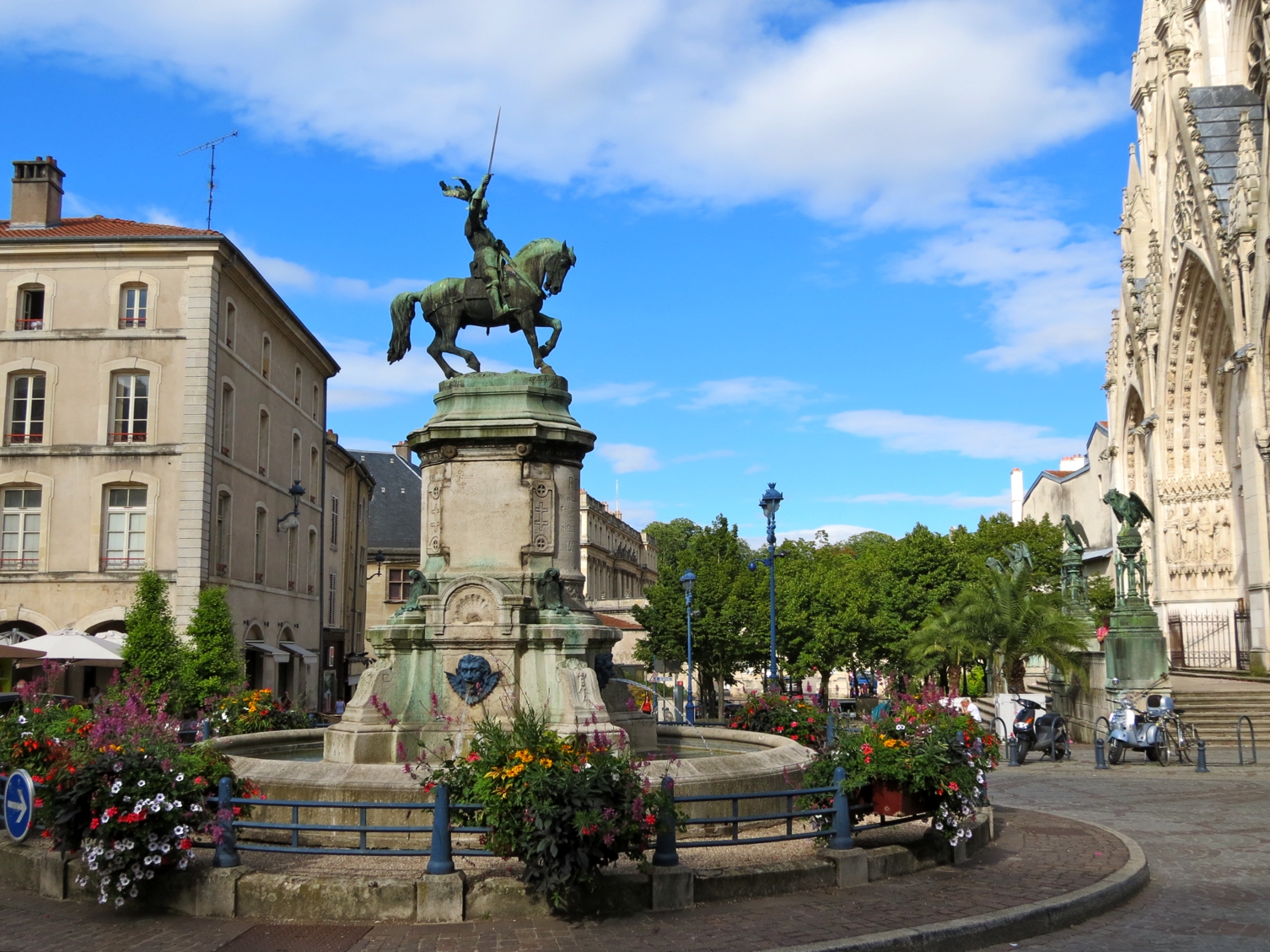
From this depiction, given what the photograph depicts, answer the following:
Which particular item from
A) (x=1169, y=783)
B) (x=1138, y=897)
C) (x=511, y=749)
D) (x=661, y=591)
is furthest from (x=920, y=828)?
(x=661, y=591)

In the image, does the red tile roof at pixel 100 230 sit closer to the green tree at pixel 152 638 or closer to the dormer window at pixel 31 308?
the dormer window at pixel 31 308

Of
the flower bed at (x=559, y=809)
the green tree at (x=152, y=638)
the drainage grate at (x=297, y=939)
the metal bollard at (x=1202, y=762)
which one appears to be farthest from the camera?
the green tree at (x=152, y=638)

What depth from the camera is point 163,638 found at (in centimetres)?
2995

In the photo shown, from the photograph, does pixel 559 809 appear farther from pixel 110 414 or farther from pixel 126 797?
pixel 110 414

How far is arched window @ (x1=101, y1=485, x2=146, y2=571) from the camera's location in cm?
3250

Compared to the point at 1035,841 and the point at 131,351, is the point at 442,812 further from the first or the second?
the point at 131,351

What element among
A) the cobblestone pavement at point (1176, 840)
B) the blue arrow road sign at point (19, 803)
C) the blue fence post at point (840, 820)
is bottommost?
the cobblestone pavement at point (1176, 840)

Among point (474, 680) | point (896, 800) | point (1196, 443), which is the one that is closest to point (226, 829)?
point (474, 680)

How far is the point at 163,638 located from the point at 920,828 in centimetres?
2446

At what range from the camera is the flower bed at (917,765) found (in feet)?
32.9

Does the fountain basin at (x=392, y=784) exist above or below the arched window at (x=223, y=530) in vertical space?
below

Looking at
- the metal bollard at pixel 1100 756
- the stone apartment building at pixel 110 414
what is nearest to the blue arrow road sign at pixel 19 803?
the metal bollard at pixel 1100 756

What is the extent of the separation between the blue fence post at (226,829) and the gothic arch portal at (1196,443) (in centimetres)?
4536

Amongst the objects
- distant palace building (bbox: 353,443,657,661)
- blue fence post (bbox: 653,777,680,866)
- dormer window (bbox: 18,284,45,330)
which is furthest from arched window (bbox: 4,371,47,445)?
blue fence post (bbox: 653,777,680,866)
